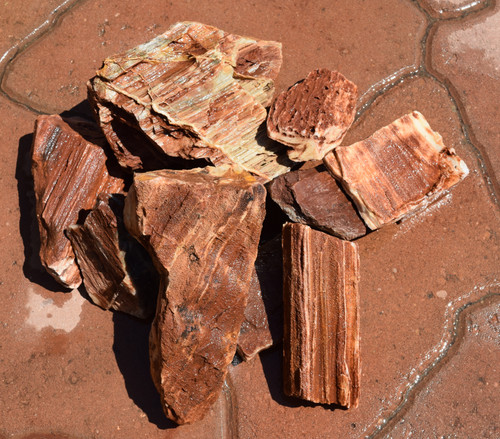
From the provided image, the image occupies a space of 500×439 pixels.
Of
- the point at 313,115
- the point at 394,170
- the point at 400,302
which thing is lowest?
the point at 400,302

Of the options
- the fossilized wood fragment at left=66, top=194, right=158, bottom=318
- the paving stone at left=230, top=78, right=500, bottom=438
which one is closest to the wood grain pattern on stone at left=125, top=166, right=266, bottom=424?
the fossilized wood fragment at left=66, top=194, right=158, bottom=318

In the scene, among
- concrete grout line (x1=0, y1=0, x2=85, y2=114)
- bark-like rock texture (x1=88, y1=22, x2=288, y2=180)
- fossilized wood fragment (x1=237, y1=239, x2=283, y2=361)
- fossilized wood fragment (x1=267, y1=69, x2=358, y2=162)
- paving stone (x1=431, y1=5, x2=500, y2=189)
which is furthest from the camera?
concrete grout line (x1=0, y1=0, x2=85, y2=114)

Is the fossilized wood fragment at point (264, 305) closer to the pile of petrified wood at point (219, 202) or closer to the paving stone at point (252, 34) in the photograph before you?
the pile of petrified wood at point (219, 202)

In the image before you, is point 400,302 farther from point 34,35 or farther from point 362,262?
point 34,35

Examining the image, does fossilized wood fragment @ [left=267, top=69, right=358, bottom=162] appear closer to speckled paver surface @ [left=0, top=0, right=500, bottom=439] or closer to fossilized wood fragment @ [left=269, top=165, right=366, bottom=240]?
fossilized wood fragment @ [left=269, top=165, right=366, bottom=240]

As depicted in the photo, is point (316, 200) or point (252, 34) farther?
point (252, 34)

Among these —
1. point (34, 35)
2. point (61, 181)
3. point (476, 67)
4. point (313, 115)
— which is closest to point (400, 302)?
point (313, 115)

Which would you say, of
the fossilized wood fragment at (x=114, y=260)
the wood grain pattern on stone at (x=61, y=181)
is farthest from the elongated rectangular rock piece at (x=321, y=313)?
the wood grain pattern on stone at (x=61, y=181)
